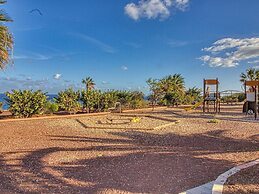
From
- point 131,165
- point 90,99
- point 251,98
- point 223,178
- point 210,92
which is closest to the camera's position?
point 223,178

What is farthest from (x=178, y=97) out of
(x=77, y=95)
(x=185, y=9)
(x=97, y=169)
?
(x=97, y=169)

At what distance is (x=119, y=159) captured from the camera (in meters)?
4.96

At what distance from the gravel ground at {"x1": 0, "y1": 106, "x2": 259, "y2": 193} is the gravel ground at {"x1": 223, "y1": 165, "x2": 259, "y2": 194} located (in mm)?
372

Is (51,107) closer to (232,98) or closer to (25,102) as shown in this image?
(25,102)

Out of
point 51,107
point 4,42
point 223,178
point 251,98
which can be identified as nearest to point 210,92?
point 251,98

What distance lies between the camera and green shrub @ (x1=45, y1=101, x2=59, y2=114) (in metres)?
13.9

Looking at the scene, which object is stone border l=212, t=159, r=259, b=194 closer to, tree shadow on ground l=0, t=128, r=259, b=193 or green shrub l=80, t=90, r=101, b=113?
tree shadow on ground l=0, t=128, r=259, b=193

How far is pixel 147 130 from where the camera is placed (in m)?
8.54

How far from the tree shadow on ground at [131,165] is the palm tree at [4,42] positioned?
12.7ft

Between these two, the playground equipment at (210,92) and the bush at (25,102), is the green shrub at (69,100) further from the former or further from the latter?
the playground equipment at (210,92)

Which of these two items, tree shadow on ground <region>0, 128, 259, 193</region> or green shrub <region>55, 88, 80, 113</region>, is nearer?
tree shadow on ground <region>0, 128, 259, 193</region>

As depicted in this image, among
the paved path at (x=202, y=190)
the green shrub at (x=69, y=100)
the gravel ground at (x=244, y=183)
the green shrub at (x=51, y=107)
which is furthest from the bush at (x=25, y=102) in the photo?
the gravel ground at (x=244, y=183)

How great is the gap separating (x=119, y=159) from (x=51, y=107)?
10.2m

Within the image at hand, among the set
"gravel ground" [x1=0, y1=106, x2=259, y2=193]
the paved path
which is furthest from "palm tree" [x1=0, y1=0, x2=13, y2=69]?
the paved path
